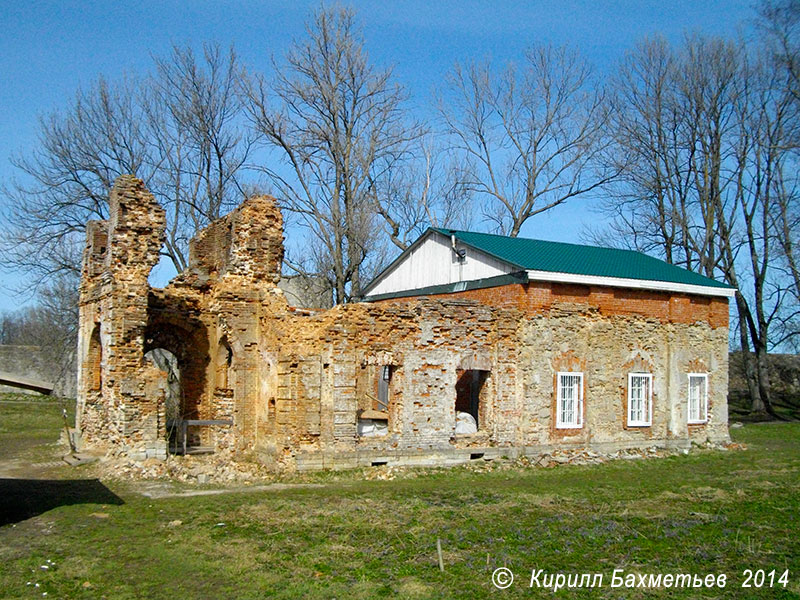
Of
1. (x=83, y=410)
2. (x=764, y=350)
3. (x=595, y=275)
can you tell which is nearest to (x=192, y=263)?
(x=83, y=410)

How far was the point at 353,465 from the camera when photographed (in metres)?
17.3

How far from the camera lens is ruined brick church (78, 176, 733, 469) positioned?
17641 millimetres

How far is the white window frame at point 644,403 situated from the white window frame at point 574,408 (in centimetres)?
194

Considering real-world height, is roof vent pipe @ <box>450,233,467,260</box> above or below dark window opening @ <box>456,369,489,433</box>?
above

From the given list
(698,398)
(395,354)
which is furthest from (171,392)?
(698,398)

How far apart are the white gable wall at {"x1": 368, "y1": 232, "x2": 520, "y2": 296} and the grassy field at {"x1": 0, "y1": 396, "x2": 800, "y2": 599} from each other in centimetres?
627

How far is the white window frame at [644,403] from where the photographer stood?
2123 cm

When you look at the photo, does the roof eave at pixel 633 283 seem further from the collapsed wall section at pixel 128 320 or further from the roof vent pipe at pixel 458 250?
the collapsed wall section at pixel 128 320

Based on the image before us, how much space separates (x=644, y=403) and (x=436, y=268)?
24.5 ft

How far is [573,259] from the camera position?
73.4 feet

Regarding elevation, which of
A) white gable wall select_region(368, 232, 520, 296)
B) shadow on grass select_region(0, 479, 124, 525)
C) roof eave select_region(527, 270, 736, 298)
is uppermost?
white gable wall select_region(368, 232, 520, 296)

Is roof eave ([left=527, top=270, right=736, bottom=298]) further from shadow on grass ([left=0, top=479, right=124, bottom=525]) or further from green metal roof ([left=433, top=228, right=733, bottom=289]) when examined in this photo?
shadow on grass ([left=0, top=479, right=124, bottom=525])

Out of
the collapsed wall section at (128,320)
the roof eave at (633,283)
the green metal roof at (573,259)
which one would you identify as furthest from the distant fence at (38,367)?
the roof eave at (633,283)

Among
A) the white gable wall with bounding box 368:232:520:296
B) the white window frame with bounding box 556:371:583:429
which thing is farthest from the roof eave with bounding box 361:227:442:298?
the white window frame with bounding box 556:371:583:429
